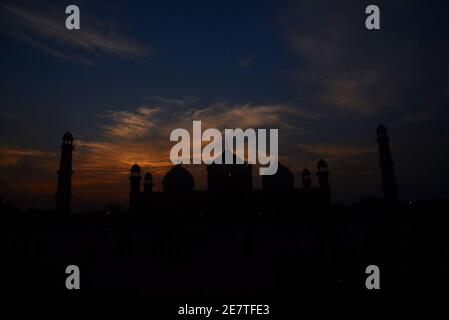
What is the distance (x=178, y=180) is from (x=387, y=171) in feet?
69.5

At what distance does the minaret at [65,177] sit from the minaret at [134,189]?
5900 mm

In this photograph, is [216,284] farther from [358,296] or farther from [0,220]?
[0,220]

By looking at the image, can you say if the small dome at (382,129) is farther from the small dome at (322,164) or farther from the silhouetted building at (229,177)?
the silhouetted building at (229,177)

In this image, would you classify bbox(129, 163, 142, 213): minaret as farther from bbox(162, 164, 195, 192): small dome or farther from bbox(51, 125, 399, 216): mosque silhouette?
bbox(162, 164, 195, 192): small dome

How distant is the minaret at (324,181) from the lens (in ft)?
108

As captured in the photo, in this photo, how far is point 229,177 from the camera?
114 feet

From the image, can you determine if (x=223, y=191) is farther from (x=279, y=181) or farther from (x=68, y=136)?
(x=68, y=136)

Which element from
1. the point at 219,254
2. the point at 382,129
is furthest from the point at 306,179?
the point at 219,254

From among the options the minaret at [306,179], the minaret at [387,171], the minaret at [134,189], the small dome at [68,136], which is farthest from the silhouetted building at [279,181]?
the small dome at [68,136]

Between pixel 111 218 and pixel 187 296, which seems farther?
pixel 111 218
